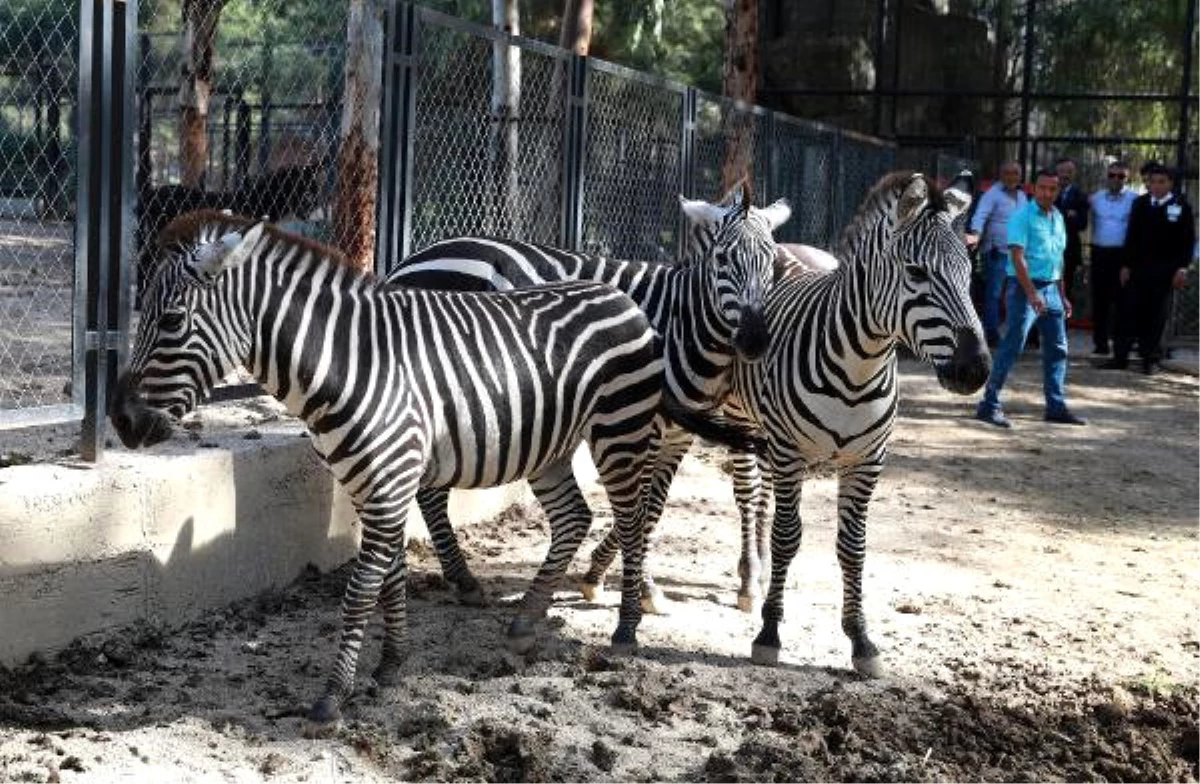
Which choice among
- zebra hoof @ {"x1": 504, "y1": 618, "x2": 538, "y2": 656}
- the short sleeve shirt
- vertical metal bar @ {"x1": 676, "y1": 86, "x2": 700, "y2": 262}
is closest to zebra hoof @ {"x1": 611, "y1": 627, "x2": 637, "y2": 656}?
zebra hoof @ {"x1": 504, "y1": 618, "x2": 538, "y2": 656}

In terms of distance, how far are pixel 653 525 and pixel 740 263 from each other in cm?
127

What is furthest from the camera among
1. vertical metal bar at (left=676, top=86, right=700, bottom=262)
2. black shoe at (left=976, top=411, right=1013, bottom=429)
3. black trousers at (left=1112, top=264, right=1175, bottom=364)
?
black trousers at (left=1112, top=264, right=1175, bottom=364)

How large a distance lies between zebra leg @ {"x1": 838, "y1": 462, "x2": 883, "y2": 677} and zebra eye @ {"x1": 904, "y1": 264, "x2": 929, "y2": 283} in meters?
0.80

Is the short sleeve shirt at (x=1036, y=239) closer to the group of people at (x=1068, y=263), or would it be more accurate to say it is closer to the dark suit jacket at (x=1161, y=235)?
the group of people at (x=1068, y=263)

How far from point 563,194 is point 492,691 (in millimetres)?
4177

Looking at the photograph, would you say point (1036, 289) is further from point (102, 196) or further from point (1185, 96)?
point (1185, 96)

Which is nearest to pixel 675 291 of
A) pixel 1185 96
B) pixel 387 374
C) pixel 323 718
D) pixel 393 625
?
pixel 387 374

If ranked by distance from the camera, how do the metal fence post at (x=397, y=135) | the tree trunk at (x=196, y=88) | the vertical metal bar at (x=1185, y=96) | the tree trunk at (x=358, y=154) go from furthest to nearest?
the vertical metal bar at (x=1185, y=96) → the tree trunk at (x=196, y=88) → the tree trunk at (x=358, y=154) → the metal fence post at (x=397, y=135)

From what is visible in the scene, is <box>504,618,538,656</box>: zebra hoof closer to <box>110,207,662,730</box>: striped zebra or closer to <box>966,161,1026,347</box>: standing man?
<box>110,207,662,730</box>: striped zebra

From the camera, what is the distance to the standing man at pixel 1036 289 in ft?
40.1

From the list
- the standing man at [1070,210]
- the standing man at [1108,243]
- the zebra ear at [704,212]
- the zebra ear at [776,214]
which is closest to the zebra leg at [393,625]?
the zebra ear at [704,212]

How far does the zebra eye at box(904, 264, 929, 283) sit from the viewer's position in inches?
216

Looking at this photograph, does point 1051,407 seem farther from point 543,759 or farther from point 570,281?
point 543,759

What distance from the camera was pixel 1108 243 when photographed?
57.6 ft
